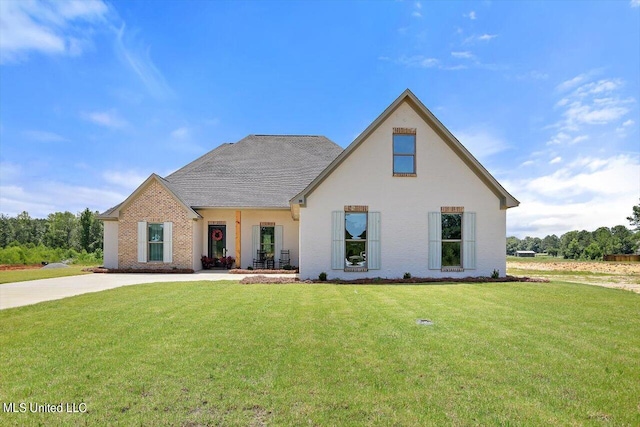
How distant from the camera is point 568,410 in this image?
10.8 ft

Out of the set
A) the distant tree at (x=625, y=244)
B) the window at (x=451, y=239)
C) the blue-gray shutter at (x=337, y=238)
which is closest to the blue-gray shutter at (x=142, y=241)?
the blue-gray shutter at (x=337, y=238)

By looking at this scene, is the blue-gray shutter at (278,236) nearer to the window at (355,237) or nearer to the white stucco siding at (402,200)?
→ the white stucco siding at (402,200)

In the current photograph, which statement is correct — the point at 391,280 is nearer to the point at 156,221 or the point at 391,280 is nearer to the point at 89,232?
the point at 156,221

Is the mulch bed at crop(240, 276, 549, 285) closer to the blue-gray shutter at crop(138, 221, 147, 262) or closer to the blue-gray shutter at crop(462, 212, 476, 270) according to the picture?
the blue-gray shutter at crop(462, 212, 476, 270)

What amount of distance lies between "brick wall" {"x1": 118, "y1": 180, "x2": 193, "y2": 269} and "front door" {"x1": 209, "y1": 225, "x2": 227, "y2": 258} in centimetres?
188

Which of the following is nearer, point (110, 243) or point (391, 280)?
point (391, 280)

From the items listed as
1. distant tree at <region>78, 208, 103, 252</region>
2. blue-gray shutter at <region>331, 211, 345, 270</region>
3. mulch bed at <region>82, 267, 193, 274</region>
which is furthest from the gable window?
distant tree at <region>78, 208, 103, 252</region>

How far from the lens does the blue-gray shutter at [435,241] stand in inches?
548

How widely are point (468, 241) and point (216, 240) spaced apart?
1275 centimetres

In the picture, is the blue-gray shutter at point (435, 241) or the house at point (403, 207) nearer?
the house at point (403, 207)

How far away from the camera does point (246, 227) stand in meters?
19.3

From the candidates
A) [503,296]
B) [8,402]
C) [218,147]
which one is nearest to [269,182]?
[218,147]

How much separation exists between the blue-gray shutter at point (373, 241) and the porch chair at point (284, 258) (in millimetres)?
6559

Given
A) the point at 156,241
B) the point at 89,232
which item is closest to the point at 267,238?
the point at 156,241
